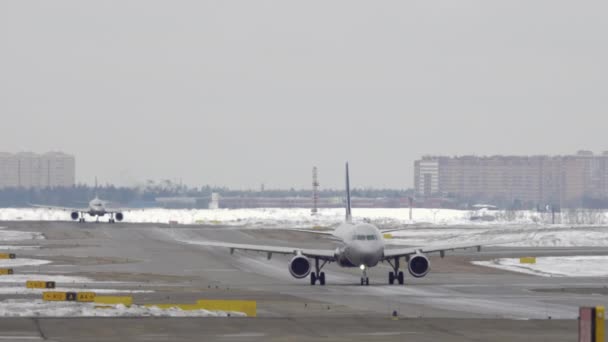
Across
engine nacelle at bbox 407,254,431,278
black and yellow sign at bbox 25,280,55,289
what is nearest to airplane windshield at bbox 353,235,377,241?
engine nacelle at bbox 407,254,431,278

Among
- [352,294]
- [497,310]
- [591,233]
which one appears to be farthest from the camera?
[591,233]

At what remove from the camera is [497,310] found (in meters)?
43.2

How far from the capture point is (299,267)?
5725 cm

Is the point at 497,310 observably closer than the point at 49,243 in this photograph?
Yes

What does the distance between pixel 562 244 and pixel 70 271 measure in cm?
5139

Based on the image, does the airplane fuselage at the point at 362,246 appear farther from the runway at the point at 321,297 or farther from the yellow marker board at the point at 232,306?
the yellow marker board at the point at 232,306

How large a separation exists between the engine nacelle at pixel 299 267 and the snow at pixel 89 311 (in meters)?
17.8

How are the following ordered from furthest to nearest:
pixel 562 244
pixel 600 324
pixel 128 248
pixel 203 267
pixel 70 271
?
pixel 562 244
pixel 128 248
pixel 203 267
pixel 70 271
pixel 600 324

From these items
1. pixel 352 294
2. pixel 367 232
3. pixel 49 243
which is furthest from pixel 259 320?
pixel 49 243

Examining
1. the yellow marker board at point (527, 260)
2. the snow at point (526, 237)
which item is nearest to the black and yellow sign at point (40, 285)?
the yellow marker board at point (527, 260)

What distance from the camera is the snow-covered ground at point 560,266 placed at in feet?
226

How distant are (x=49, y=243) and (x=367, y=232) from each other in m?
54.9

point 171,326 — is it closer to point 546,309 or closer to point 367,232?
point 546,309

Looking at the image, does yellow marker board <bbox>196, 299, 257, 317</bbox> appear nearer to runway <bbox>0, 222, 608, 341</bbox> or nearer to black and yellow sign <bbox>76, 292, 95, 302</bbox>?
runway <bbox>0, 222, 608, 341</bbox>
